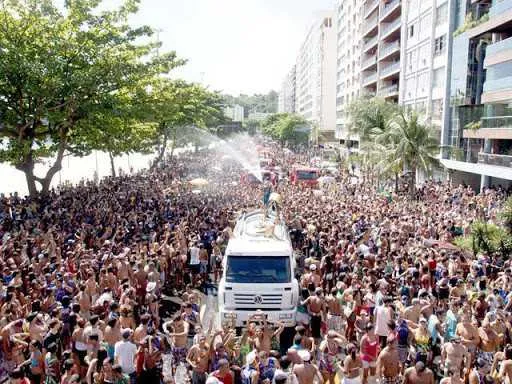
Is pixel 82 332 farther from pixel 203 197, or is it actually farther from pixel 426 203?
pixel 426 203

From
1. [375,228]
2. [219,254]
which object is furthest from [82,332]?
[375,228]

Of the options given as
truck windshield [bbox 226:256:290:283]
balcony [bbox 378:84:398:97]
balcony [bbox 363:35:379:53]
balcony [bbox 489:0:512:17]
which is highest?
balcony [bbox 363:35:379:53]

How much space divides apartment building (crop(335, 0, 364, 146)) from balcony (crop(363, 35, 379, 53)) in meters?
2.60

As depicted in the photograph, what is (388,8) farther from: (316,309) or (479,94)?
(316,309)

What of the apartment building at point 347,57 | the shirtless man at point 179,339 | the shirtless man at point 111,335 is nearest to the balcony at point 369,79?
the apartment building at point 347,57

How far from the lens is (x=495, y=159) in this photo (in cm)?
2938

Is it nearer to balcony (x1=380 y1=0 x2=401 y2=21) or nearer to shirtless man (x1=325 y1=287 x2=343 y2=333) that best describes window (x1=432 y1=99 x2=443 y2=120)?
balcony (x1=380 y1=0 x2=401 y2=21)

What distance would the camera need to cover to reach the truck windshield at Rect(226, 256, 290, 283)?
1105 cm

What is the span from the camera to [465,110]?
1378 inches

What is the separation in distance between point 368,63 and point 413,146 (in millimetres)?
32630

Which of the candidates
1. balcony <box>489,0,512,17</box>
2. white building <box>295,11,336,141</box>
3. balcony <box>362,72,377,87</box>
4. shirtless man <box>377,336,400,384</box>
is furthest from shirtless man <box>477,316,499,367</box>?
white building <box>295,11,336,141</box>

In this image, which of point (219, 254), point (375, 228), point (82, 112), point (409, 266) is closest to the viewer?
point (409, 266)

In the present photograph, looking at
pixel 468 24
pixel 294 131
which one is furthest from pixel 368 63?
pixel 294 131

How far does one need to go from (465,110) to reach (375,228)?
20.6 meters
